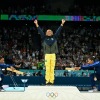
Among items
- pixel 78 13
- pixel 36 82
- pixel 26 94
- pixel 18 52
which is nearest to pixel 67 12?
pixel 78 13

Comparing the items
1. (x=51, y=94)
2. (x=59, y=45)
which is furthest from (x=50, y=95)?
(x=59, y=45)

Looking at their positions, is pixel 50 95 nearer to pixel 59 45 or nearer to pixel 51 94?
pixel 51 94

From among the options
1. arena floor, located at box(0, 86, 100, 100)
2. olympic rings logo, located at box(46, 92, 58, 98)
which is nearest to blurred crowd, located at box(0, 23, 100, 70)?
arena floor, located at box(0, 86, 100, 100)

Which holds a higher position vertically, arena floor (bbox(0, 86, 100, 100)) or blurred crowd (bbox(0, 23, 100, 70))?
blurred crowd (bbox(0, 23, 100, 70))

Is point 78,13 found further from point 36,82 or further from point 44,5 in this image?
point 36,82

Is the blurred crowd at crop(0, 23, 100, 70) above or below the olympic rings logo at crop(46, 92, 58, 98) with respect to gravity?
above

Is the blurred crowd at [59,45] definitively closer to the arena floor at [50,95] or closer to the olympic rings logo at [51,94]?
the arena floor at [50,95]

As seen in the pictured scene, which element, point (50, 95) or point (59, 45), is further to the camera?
point (59, 45)

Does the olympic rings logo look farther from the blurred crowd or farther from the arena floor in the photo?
the blurred crowd

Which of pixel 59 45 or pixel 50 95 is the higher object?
pixel 59 45

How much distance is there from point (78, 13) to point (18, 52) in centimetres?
626

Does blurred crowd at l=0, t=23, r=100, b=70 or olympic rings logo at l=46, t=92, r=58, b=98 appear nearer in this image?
olympic rings logo at l=46, t=92, r=58, b=98

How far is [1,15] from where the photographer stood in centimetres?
2759

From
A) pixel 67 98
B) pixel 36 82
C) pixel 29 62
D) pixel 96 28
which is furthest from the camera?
pixel 96 28
